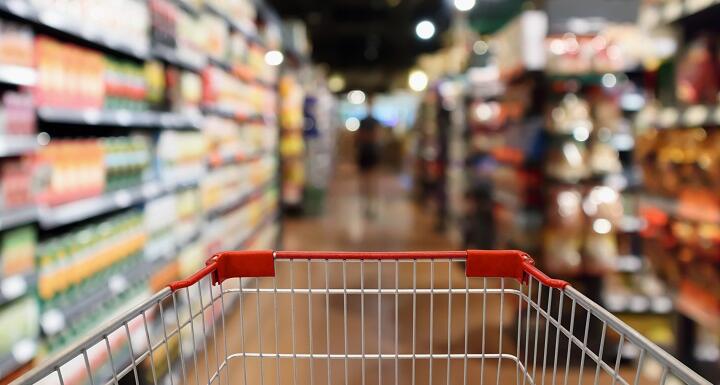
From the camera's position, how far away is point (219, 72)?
4.55 m

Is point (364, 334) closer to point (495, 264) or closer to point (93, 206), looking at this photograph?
point (93, 206)

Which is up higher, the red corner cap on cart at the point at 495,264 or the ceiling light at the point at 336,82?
the ceiling light at the point at 336,82

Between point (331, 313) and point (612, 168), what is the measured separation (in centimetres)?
224

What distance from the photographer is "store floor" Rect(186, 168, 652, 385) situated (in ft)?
5.52

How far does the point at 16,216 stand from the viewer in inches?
75.0

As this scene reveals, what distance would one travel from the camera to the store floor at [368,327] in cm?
168

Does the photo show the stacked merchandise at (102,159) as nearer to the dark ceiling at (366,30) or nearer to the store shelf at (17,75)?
the store shelf at (17,75)

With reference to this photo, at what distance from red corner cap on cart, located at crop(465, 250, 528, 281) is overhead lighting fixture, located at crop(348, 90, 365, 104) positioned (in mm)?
24413

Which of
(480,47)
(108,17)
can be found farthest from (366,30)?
(108,17)

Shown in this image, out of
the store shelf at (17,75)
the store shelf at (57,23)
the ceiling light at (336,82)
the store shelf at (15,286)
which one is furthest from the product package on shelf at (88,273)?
the ceiling light at (336,82)

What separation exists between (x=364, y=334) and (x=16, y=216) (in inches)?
96.2

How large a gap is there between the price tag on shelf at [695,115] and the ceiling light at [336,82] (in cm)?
2529

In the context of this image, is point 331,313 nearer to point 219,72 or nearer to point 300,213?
point 219,72

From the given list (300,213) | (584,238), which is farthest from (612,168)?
(300,213)
